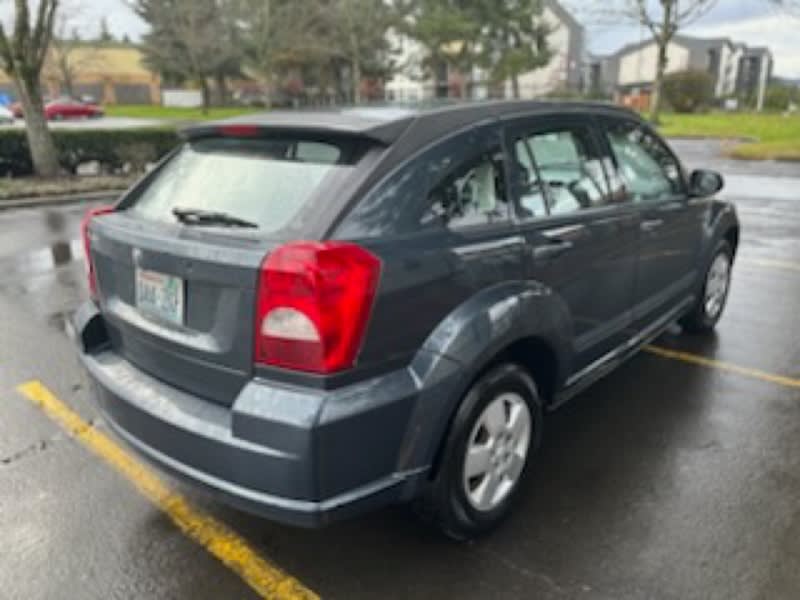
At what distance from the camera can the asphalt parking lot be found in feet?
7.98

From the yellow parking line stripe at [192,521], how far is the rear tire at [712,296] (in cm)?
354

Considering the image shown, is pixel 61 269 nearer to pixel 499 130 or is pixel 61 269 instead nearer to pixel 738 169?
pixel 499 130

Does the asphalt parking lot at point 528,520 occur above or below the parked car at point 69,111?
below

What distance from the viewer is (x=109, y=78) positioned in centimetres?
6228

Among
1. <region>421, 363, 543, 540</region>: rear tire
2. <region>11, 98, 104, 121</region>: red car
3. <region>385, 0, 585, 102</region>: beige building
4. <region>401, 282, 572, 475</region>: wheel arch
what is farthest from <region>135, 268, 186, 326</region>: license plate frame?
<region>385, 0, 585, 102</region>: beige building

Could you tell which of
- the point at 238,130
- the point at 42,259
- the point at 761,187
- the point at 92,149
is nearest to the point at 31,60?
the point at 92,149

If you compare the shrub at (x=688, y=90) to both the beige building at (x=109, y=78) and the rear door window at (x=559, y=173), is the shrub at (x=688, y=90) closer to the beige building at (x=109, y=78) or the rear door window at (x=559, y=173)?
the beige building at (x=109, y=78)

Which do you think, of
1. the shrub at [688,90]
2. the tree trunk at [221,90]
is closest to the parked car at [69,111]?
the tree trunk at [221,90]

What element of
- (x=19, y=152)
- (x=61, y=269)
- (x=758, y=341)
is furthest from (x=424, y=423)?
(x=19, y=152)

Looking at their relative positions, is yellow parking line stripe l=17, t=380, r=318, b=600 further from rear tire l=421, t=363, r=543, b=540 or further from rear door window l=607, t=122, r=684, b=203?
rear door window l=607, t=122, r=684, b=203

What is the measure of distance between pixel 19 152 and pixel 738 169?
1617 centimetres

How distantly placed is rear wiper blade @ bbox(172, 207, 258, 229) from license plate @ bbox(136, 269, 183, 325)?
9.3 inches

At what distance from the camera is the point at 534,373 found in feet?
9.71

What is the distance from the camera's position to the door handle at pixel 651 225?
3582 millimetres
